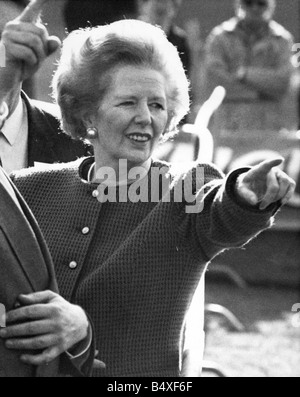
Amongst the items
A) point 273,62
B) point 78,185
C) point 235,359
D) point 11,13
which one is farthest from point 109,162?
point 273,62

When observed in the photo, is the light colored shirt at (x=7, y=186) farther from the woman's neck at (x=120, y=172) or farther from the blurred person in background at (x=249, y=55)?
the blurred person in background at (x=249, y=55)

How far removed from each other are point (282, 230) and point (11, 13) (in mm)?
4376

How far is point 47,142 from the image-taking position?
357 centimetres

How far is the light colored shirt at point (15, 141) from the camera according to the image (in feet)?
11.5

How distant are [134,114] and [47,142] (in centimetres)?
66

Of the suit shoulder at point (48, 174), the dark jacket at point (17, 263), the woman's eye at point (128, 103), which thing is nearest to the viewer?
the dark jacket at point (17, 263)

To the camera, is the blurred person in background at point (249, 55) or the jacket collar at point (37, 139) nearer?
the jacket collar at point (37, 139)

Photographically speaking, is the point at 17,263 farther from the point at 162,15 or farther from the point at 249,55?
the point at 249,55

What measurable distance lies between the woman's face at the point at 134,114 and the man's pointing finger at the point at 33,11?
444 mm

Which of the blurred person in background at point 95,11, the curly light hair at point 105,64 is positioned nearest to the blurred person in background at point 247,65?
the blurred person in background at point 95,11

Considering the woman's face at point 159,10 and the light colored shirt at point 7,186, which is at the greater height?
the woman's face at point 159,10

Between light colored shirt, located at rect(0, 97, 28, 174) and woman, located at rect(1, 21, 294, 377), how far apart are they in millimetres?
310

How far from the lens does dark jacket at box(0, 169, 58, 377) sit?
7.33ft
